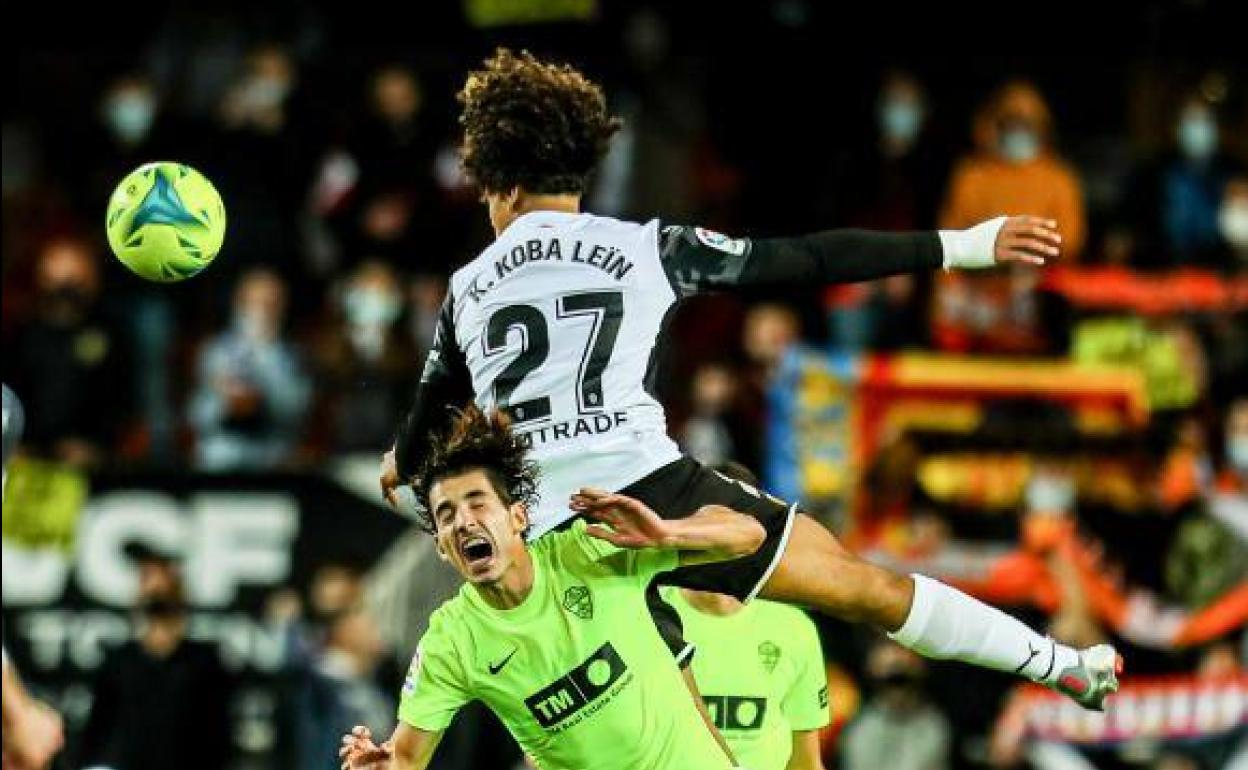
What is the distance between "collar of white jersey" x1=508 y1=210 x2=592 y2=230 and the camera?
7625 mm

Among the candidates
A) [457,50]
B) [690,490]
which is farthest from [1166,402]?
[690,490]

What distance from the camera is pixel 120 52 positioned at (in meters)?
17.0

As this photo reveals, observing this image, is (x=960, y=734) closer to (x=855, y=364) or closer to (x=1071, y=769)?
(x=1071, y=769)

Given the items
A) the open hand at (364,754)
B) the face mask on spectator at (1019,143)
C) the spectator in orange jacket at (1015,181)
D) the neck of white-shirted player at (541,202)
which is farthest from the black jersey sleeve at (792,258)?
the face mask on spectator at (1019,143)

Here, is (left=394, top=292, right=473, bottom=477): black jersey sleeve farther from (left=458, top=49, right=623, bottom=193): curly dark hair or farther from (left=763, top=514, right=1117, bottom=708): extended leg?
(left=763, top=514, right=1117, bottom=708): extended leg

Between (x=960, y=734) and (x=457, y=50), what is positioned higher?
(x=457, y=50)

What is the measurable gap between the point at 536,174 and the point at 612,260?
0.42m

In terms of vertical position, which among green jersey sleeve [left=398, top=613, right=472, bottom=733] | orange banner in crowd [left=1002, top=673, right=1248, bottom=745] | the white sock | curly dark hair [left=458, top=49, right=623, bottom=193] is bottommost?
orange banner in crowd [left=1002, top=673, right=1248, bottom=745]

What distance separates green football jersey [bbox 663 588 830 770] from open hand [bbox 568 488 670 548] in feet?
3.99

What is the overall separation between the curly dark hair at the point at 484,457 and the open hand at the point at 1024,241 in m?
1.52

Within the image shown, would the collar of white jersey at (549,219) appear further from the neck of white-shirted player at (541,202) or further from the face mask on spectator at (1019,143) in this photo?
the face mask on spectator at (1019,143)

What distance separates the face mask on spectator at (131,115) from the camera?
1538cm

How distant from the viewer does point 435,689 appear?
712 cm

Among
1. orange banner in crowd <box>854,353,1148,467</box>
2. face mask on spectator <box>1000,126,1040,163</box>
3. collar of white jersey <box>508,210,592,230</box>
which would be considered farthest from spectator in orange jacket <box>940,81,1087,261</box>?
collar of white jersey <box>508,210,592,230</box>
